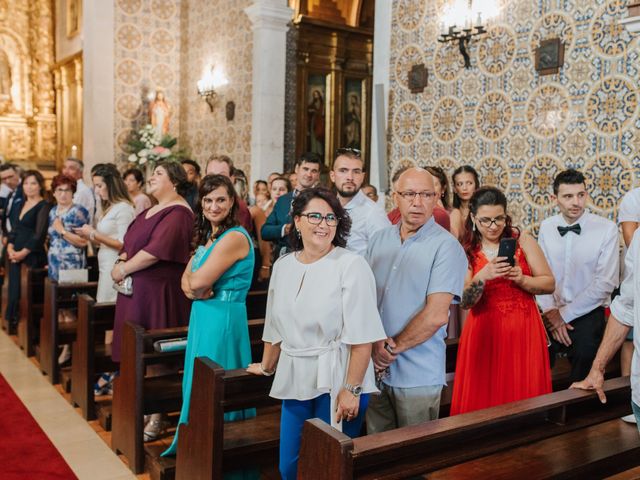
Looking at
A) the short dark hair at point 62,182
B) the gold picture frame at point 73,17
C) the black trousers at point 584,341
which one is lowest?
the black trousers at point 584,341

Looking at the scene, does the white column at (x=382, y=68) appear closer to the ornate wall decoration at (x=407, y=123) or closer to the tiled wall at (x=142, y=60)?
the ornate wall decoration at (x=407, y=123)

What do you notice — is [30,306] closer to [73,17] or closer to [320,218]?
[320,218]

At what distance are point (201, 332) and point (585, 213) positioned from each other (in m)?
2.29

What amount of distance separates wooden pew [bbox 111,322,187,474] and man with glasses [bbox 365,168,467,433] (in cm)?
150

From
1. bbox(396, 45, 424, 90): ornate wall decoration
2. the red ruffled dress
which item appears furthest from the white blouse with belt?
bbox(396, 45, 424, 90): ornate wall decoration

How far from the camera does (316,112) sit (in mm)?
10258

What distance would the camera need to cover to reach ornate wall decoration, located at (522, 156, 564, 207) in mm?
4902

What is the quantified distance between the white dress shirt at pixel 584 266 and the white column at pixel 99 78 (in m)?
8.47

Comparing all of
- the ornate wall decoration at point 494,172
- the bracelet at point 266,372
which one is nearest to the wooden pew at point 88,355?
the bracelet at point 266,372

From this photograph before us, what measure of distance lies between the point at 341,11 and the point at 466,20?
230 inches

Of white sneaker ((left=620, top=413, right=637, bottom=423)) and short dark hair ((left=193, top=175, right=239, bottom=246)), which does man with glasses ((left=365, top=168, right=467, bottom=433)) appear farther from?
short dark hair ((left=193, top=175, right=239, bottom=246))

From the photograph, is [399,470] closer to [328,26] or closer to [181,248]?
[181,248]

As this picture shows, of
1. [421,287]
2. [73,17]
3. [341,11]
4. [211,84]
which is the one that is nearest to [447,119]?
[421,287]

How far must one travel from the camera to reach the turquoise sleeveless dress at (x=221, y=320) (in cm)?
327
